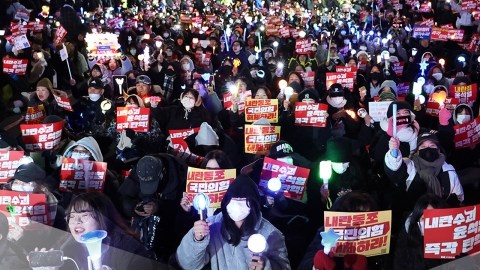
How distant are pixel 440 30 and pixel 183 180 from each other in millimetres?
10071

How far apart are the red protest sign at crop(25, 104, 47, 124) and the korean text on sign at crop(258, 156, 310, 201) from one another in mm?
3876

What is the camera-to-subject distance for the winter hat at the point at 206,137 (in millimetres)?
5996

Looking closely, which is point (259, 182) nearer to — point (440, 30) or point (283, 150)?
point (283, 150)

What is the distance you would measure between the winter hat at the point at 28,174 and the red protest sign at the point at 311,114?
348cm

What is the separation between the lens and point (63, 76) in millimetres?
12664

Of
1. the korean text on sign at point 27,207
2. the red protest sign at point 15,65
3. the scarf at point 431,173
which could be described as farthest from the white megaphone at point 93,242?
the red protest sign at point 15,65

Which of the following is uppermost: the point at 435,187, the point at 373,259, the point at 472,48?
the point at 472,48

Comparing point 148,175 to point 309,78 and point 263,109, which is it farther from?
point 309,78

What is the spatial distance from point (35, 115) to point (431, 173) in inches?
210

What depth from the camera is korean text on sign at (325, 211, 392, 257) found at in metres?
Answer: 3.54

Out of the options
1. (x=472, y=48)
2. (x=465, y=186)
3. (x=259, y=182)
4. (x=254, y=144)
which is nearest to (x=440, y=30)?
(x=472, y=48)

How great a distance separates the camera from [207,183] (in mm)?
4402

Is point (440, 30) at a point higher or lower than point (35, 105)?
higher

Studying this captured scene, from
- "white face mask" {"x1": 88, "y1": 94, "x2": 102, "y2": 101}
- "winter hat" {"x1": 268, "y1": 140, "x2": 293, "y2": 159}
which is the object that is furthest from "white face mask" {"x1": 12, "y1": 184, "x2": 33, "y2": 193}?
"white face mask" {"x1": 88, "y1": 94, "x2": 102, "y2": 101}
